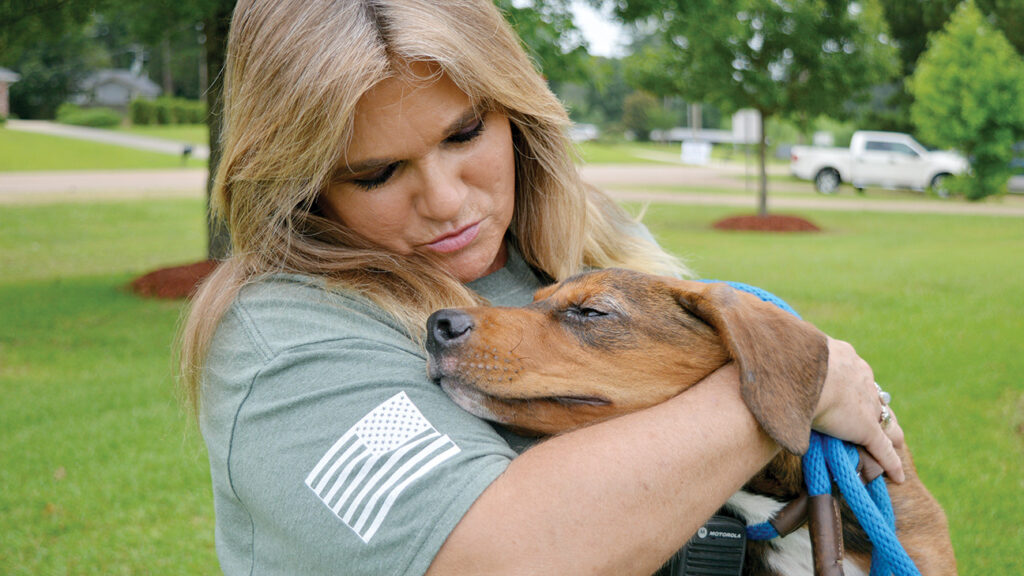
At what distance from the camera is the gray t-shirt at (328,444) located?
170 cm

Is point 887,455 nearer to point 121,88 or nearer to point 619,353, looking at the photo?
point 619,353

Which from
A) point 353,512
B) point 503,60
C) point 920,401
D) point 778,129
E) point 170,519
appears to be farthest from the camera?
point 778,129

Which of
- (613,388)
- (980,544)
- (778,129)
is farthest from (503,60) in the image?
(778,129)

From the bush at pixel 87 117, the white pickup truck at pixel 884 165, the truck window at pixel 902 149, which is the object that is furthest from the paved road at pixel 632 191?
the bush at pixel 87 117

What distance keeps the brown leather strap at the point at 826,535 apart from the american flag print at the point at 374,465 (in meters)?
0.98

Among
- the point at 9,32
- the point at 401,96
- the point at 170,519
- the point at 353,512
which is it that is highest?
the point at 9,32

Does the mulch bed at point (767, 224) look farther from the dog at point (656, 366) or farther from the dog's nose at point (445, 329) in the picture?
the dog's nose at point (445, 329)

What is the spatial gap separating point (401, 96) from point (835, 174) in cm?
3439

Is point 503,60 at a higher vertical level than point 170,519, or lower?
higher

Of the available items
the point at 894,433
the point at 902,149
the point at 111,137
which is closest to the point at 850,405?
the point at 894,433

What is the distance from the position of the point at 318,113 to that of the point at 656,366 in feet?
3.57

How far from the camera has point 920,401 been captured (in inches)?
279

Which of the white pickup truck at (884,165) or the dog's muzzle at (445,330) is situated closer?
the dog's muzzle at (445,330)

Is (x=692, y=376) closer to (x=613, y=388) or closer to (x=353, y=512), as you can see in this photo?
(x=613, y=388)
